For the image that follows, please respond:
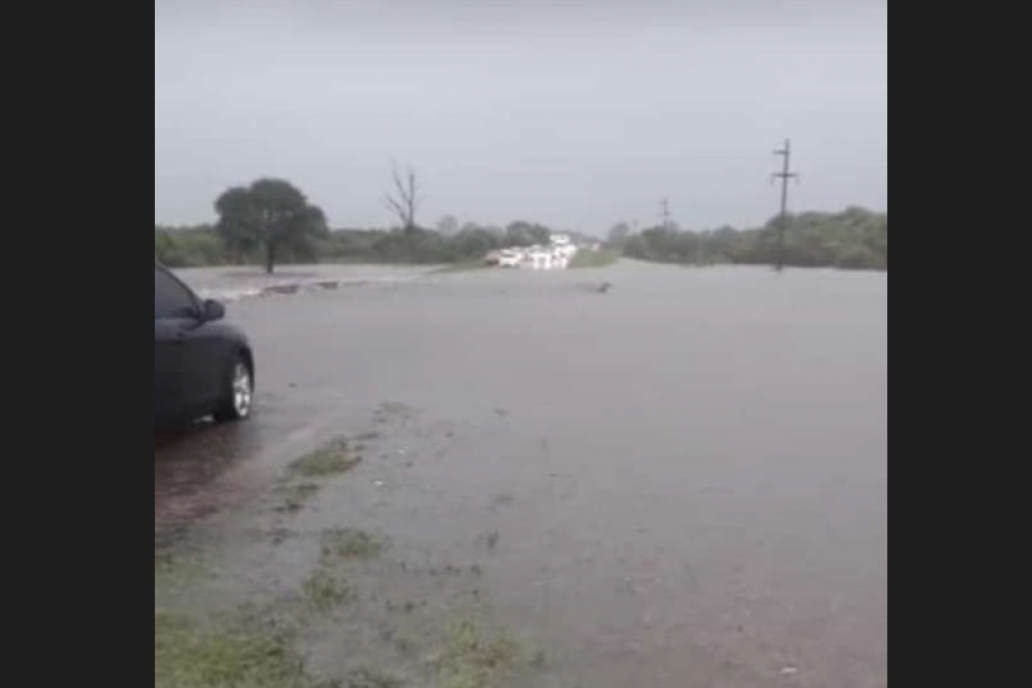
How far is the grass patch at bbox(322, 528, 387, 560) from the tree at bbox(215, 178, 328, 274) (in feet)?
131

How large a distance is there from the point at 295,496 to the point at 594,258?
284 feet

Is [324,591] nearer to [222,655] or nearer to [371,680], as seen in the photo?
[222,655]

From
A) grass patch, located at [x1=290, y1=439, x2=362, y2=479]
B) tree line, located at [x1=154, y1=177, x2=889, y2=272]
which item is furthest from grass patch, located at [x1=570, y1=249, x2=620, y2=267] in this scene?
grass patch, located at [x1=290, y1=439, x2=362, y2=479]

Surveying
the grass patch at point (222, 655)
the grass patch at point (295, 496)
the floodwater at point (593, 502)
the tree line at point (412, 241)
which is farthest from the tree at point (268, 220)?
the grass patch at point (222, 655)

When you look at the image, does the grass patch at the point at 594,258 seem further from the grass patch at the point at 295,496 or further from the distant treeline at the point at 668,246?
the grass patch at the point at 295,496

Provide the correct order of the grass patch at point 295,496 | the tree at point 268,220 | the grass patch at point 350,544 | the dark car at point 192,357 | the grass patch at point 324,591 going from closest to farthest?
the grass patch at point 324,591 → the grass patch at point 350,544 → the grass patch at point 295,496 → the dark car at point 192,357 → the tree at point 268,220

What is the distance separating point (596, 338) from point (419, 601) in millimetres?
18583

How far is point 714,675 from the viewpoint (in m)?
5.04

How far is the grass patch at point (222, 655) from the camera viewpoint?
475 cm

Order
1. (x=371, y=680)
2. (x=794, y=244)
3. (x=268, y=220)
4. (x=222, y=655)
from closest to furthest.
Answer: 1. (x=371, y=680)
2. (x=222, y=655)
3. (x=268, y=220)
4. (x=794, y=244)

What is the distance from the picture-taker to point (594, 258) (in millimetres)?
94125

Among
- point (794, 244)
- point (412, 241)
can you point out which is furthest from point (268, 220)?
point (794, 244)

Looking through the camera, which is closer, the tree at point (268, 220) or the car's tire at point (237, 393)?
the car's tire at point (237, 393)

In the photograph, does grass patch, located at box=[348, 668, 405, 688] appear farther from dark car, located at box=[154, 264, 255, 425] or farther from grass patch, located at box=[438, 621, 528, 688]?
dark car, located at box=[154, 264, 255, 425]
